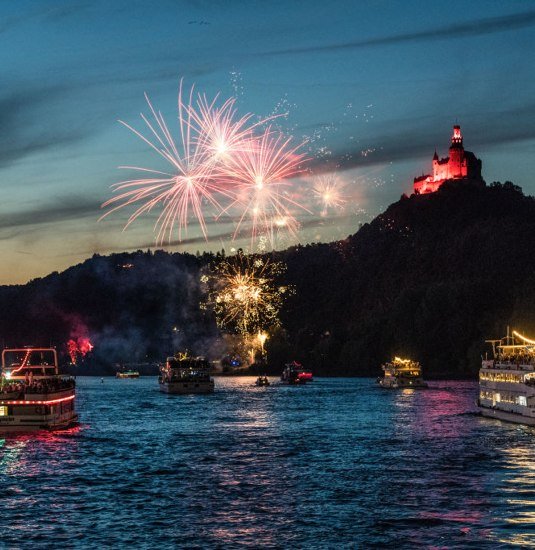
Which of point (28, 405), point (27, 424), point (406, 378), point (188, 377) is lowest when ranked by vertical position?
point (27, 424)

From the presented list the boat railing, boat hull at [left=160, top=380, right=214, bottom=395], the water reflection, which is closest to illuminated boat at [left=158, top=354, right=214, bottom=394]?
boat hull at [left=160, top=380, right=214, bottom=395]

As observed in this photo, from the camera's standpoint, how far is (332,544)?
134ft

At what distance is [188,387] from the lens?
174000 millimetres

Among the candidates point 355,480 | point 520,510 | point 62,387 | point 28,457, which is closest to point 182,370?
point 62,387

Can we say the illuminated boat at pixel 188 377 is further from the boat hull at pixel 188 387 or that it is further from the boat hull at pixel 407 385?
the boat hull at pixel 407 385

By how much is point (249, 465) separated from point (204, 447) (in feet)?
43.4

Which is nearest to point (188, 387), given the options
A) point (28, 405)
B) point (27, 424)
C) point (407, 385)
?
point (407, 385)

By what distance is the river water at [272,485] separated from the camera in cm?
4275

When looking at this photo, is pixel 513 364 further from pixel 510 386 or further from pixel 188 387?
pixel 188 387

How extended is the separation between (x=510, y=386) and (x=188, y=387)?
86013mm

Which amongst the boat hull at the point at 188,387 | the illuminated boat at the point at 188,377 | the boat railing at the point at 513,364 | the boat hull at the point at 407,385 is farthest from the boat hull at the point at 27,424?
the boat hull at the point at 407,385

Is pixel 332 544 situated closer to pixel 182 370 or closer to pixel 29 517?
pixel 29 517

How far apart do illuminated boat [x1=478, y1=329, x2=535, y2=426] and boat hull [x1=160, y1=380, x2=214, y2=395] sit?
233 ft

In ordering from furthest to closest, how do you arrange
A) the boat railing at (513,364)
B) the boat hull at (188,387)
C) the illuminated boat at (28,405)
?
the boat hull at (188,387) → the boat railing at (513,364) → the illuminated boat at (28,405)
